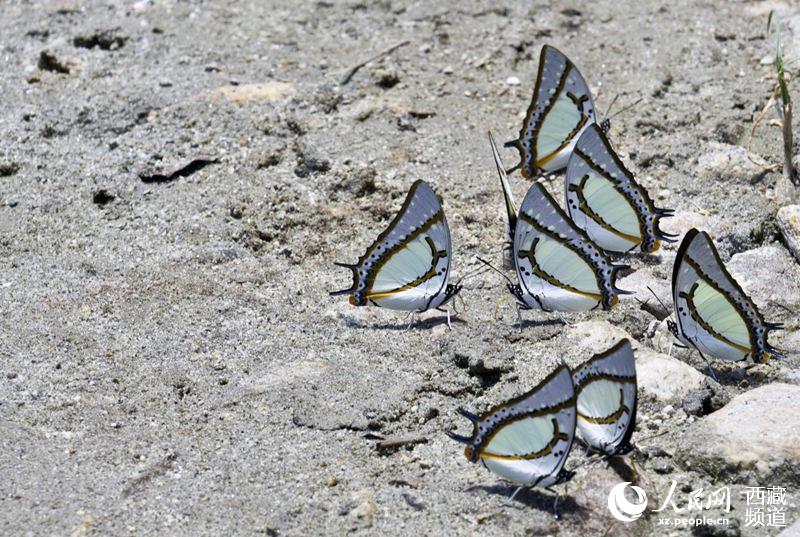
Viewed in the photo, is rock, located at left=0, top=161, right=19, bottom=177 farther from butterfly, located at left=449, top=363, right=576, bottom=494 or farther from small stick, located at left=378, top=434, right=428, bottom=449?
butterfly, located at left=449, top=363, right=576, bottom=494

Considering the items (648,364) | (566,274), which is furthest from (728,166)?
(648,364)

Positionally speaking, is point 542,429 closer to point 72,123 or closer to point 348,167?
point 348,167

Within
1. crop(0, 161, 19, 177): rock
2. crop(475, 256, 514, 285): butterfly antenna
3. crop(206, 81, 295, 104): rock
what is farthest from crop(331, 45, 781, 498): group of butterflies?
crop(0, 161, 19, 177): rock

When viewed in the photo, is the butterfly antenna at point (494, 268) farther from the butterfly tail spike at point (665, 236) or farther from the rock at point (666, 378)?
the rock at point (666, 378)

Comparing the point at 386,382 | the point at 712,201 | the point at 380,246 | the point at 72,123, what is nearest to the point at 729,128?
the point at 712,201

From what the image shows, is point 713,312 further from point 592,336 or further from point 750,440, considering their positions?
point 750,440

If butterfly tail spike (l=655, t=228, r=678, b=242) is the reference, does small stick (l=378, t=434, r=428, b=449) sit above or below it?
below

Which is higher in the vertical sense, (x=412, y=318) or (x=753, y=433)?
(x=753, y=433)
